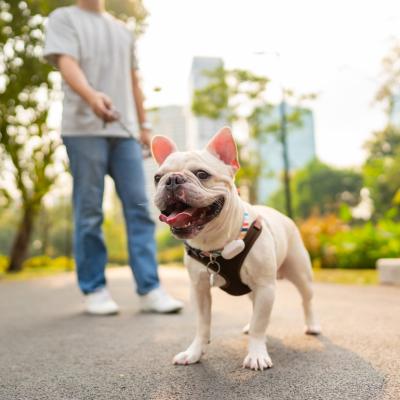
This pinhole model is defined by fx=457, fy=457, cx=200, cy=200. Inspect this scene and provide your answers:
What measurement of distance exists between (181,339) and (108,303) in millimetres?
1234

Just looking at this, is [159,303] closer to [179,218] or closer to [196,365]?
[196,365]

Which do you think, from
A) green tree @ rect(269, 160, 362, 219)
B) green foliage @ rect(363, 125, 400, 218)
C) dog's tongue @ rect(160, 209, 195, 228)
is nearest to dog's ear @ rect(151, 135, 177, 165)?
dog's tongue @ rect(160, 209, 195, 228)

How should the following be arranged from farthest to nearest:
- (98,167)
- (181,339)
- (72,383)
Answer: (98,167), (181,339), (72,383)

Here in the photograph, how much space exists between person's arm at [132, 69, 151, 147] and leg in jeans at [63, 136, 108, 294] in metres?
0.43

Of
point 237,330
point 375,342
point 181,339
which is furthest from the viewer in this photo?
point 237,330

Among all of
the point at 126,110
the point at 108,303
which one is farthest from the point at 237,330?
the point at 126,110

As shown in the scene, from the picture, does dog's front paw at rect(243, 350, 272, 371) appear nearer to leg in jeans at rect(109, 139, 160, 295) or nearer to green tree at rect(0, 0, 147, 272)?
leg in jeans at rect(109, 139, 160, 295)

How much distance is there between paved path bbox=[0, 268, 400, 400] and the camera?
5.73 ft

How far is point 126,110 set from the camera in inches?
153

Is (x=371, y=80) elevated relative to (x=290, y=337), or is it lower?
elevated

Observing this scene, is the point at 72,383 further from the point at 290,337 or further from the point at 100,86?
the point at 100,86

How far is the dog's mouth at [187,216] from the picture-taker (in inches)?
74.7

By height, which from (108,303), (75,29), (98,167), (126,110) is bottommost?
(108,303)

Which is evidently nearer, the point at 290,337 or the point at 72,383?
the point at 72,383
